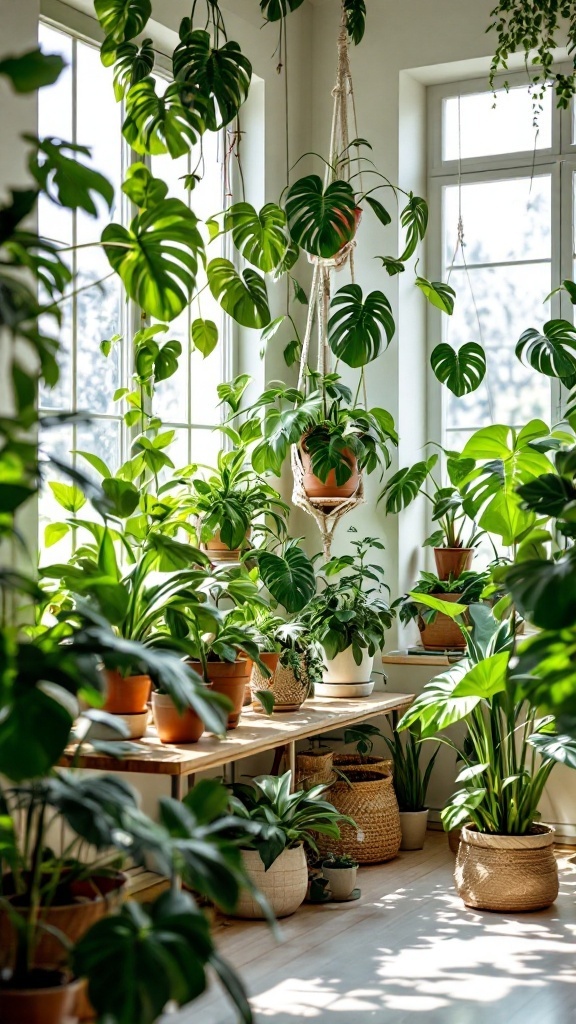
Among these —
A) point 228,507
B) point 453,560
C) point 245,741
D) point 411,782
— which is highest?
point 228,507

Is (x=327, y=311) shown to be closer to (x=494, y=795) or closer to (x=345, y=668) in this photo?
(x=345, y=668)

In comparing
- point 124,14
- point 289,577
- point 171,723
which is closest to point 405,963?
point 171,723

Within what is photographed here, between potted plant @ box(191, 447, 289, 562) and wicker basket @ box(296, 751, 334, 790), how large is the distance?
764 millimetres

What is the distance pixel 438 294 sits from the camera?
188 inches

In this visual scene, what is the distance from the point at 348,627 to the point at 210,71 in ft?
6.58

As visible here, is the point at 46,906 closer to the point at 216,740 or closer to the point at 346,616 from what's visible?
the point at 216,740

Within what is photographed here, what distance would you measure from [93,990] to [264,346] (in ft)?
10.8

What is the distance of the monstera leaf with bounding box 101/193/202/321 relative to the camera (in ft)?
9.64

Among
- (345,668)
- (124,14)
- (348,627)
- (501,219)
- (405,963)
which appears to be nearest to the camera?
(405,963)

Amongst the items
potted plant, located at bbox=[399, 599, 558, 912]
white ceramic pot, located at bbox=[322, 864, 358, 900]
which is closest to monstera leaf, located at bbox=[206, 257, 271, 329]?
potted plant, located at bbox=[399, 599, 558, 912]

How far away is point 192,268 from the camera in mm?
3088

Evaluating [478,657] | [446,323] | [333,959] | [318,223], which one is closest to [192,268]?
[318,223]

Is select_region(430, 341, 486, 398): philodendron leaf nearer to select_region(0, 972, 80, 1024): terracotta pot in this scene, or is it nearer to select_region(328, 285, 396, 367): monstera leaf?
select_region(328, 285, 396, 367): monstera leaf

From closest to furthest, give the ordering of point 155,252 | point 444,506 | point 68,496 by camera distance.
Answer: point 155,252 → point 68,496 → point 444,506
